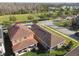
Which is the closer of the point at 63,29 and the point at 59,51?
the point at 59,51

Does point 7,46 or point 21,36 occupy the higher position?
point 21,36

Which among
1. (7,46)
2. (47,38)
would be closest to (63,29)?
(47,38)

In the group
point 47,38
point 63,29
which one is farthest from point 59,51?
point 63,29

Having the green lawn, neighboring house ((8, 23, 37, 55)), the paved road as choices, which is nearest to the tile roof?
neighboring house ((8, 23, 37, 55))

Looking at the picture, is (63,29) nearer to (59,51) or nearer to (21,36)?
(59,51)

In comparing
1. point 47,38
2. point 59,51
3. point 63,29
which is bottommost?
point 59,51

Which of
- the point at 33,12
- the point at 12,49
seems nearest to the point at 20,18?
the point at 33,12

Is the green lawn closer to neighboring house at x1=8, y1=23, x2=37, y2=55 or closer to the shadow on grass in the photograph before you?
neighboring house at x1=8, y1=23, x2=37, y2=55

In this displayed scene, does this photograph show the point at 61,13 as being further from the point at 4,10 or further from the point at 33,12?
the point at 4,10
